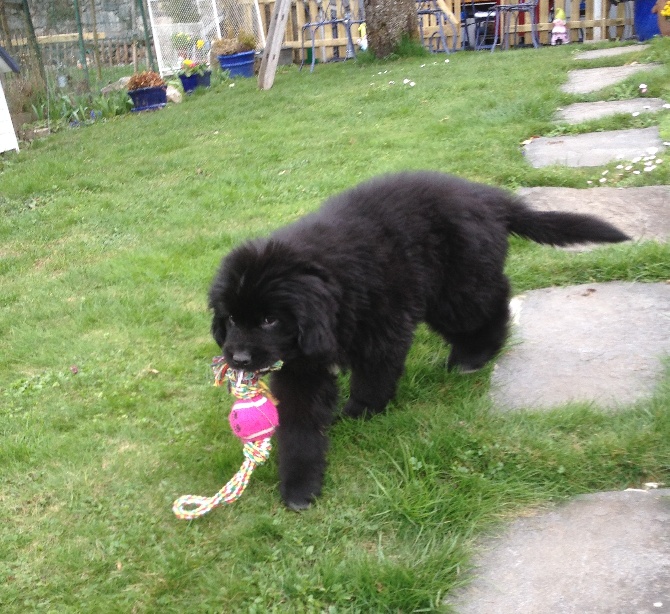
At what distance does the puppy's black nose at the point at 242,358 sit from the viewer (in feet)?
7.66

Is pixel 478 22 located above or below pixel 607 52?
above

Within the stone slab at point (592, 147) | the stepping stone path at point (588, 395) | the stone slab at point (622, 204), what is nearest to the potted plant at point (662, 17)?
the stone slab at point (592, 147)

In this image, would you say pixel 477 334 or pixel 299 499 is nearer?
pixel 299 499

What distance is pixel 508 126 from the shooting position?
256 inches

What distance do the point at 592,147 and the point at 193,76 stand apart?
8.11 m

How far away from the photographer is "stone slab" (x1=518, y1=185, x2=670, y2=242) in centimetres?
414

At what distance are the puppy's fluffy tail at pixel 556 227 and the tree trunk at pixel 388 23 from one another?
9476mm

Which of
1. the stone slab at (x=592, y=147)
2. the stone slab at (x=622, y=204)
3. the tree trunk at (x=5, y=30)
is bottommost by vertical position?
the stone slab at (x=622, y=204)

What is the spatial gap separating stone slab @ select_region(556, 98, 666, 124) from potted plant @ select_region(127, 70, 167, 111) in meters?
6.18

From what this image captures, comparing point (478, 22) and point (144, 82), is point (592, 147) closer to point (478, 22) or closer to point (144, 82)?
point (144, 82)

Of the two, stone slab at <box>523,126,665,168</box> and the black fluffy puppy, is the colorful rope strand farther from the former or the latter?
stone slab at <box>523,126,665,168</box>

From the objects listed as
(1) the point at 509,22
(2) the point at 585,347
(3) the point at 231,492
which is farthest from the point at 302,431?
(1) the point at 509,22

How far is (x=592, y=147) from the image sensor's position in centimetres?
559

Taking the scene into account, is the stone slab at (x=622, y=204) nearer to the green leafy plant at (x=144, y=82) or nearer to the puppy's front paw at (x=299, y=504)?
the puppy's front paw at (x=299, y=504)
